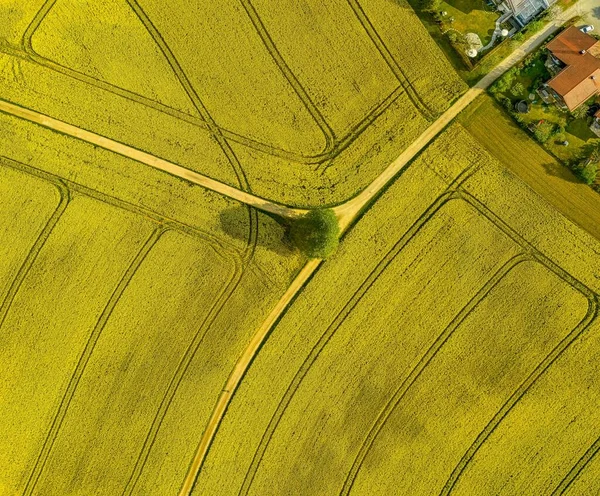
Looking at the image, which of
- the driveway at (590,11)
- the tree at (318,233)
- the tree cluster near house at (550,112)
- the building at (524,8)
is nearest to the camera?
the tree at (318,233)

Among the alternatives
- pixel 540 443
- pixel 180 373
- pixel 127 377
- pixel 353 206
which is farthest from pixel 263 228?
pixel 540 443

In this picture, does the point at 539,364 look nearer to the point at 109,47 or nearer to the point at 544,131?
the point at 544,131

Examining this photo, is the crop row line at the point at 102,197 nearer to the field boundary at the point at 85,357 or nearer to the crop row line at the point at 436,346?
the field boundary at the point at 85,357

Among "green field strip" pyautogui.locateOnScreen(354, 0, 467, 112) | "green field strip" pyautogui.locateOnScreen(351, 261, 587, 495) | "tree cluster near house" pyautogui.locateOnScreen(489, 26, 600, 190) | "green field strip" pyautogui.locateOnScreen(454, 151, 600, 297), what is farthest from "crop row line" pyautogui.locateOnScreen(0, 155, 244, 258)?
"tree cluster near house" pyautogui.locateOnScreen(489, 26, 600, 190)

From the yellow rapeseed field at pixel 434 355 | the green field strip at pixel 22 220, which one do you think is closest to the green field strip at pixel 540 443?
the yellow rapeseed field at pixel 434 355

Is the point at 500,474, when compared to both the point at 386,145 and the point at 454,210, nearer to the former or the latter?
the point at 454,210
